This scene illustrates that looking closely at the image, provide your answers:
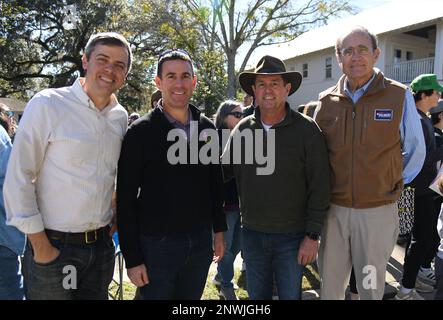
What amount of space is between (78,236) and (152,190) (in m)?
0.50

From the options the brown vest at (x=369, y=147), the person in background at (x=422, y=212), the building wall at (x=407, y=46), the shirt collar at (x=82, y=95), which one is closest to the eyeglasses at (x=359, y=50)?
the brown vest at (x=369, y=147)

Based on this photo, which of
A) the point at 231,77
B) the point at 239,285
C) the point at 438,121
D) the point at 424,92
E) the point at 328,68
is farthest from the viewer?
the point at 328,68

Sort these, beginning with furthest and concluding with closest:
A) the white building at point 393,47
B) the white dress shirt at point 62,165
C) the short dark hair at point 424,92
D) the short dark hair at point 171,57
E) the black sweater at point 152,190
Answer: the white building at point 393,47, the short dark hair at point 424,92, the short dark hair at point 171,57, the black sweater at point 152,190, the white dress shirt at point 62,165

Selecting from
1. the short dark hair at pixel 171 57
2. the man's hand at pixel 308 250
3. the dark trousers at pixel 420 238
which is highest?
the short dark hair at pixel 171 57

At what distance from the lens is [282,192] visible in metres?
2.54

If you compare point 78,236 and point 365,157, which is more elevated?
point 365,157

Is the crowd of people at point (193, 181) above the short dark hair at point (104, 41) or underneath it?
underneath

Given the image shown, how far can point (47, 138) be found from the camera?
205 centimetres

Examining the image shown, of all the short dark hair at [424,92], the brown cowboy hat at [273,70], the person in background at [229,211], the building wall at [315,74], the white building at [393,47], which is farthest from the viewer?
the building wall at [315,74]

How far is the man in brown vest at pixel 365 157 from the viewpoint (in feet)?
8.34

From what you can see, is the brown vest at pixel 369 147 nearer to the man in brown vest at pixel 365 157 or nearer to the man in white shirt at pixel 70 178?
the man in brown vest at pixel 365 157

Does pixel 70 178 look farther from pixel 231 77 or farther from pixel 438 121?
pixel 231 77

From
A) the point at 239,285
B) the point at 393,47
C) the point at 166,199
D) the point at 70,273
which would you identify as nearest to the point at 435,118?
the point at 239,285

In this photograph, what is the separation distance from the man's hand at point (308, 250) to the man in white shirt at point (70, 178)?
1286mm
